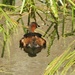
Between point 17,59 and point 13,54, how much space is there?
1.3 inches

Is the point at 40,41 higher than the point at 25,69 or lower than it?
higher

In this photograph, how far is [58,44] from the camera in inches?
57.5

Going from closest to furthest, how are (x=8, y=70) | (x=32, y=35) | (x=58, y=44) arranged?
(x=32, y=35), (x=8, y=70), (x=58, y=44)

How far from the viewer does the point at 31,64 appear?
4.64ft

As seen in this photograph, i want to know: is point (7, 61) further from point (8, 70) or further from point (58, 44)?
point (58, 44)

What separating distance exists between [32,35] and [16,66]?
863 mm

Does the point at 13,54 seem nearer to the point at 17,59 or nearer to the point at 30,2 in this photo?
the point at 17,59

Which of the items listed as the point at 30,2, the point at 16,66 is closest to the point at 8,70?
the point at 16,66

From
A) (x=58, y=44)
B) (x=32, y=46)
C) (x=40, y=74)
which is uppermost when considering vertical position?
(x=32, y=46)

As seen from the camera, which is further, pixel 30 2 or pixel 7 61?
pixel 7 61

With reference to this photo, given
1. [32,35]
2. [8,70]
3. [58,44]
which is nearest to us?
[32,35]

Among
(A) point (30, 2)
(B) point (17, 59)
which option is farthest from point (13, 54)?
(A) point (30, 2)

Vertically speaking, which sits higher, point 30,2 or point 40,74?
point 30,2

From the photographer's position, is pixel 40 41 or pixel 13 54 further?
pixel 13 54
